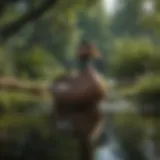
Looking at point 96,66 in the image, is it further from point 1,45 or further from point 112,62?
point 1,45

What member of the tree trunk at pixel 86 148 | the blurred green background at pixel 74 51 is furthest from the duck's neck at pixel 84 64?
the tree trunk at pixel 86 148

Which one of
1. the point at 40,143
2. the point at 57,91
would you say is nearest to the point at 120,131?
the point at 40,143

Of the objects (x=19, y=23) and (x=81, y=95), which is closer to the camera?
(x=81, y=95)

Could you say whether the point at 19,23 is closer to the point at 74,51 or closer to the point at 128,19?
the point at 74,51

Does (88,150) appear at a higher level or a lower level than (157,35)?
lower

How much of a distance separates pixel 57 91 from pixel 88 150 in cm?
59

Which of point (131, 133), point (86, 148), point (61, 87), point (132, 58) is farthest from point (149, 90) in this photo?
point (86, 148)

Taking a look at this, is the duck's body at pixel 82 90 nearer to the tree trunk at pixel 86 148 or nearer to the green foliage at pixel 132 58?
the green foliage at pixel 132 58

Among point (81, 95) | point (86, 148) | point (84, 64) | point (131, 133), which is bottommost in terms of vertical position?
point (86, 148)

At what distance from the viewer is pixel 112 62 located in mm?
1551

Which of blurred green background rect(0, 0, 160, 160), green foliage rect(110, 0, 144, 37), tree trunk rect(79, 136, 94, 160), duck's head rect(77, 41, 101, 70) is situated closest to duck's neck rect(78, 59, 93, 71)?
duck's head rect(77, 41, 101, 70)

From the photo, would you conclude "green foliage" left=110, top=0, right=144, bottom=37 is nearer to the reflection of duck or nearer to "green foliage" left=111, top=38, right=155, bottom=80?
"green foliage" left=111, top=38, right=155, bottom=80

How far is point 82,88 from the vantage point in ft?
4.28

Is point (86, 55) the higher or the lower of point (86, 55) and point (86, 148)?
the higher
